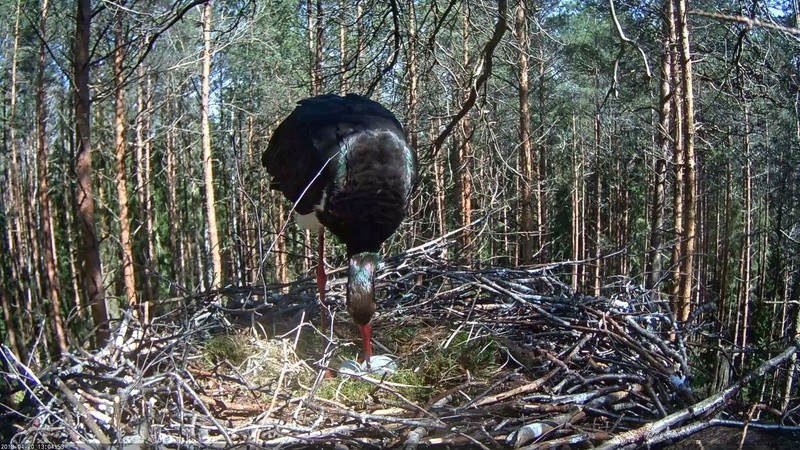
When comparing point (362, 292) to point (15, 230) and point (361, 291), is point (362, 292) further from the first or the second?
point (15, 230)

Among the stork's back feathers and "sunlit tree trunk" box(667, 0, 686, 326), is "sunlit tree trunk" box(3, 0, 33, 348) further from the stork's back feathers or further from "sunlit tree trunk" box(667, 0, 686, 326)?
the stork's back feathers

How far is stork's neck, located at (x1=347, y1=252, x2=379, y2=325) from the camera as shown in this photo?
4070 millimetres

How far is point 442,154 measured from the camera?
17.2 metres

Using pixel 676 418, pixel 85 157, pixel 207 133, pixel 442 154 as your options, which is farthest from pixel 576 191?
pixel 85 157

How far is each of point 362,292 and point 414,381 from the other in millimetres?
560

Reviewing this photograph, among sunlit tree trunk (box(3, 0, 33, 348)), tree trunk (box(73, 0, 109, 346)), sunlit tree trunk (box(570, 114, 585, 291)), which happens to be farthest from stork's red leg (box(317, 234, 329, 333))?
sunlit tree trunk (box(570, 114, 585, 291))

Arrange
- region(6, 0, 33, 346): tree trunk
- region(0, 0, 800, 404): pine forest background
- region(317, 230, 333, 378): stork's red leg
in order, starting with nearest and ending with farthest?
region(317, 230, 333, 378): stork's red leg → region(0, 0, 800, 404): pine forest background → region(6, 0, 33, 346): tree trunk

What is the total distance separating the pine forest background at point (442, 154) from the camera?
10695mm

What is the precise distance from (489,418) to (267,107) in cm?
1699

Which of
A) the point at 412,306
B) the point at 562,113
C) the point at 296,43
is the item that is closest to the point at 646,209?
the point at 562,113

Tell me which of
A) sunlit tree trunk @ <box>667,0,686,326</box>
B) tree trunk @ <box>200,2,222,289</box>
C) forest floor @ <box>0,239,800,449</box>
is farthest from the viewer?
tree trunk @ <box>200,2,222,289</box>

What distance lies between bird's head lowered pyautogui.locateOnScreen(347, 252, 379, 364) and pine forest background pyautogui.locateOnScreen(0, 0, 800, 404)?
0.72 metres

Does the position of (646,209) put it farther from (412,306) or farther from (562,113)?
(412,306)

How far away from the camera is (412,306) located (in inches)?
197
